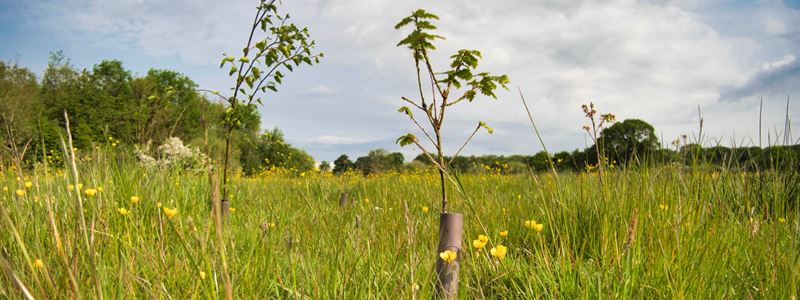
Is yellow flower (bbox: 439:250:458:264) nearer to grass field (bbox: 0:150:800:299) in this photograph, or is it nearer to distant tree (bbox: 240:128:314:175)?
grass field (bbox: 0:150:800:299)

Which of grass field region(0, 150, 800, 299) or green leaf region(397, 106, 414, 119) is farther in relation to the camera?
green leaf region(397, 106, 414, 119)

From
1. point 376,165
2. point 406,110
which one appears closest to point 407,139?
point 406,110

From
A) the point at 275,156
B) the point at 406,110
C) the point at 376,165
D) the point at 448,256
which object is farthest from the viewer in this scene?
the point at 275,156

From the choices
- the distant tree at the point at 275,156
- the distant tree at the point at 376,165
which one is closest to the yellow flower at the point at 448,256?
the distant tree at the point at 275,156

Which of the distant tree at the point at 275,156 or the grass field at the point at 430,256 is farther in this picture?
the distant tree at the point at 275,156

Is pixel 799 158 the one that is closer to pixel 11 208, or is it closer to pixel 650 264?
pixel 650 264

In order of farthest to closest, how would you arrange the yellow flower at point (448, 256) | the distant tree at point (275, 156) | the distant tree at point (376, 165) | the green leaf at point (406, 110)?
the distant tree at point (376, 165), the distant tree at point (275, 156), the green leaf at point (406, 110), the yellow flower at point (448, 256)

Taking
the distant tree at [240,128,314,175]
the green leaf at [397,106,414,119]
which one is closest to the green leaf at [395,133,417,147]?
the green leaf at [397,106,414,119]

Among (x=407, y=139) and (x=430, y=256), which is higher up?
(x=407, y=139)

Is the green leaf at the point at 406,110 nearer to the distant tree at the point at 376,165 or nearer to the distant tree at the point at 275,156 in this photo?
the distant tree at the point at 275,156

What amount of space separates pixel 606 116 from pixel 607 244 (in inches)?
65.2

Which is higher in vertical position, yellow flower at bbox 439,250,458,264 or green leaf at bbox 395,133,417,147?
green leaf at bbox 395,133,417,147

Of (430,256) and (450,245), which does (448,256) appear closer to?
(450,245)

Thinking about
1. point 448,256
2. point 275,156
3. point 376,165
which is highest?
point 275,156
